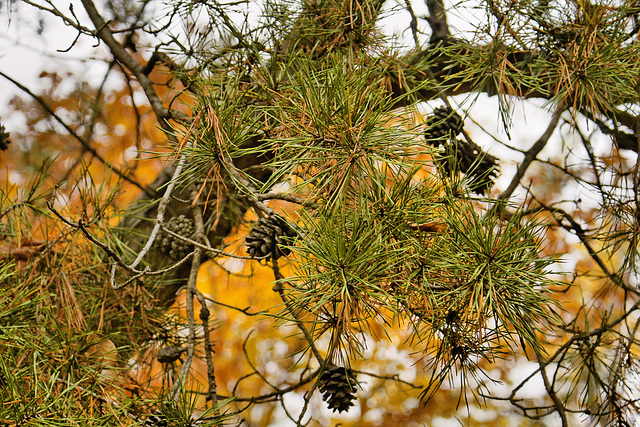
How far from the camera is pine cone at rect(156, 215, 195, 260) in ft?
3.14

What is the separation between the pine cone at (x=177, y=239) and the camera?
3.14 feet

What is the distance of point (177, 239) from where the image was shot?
95 cm

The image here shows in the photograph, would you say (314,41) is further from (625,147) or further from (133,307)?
(625,147)

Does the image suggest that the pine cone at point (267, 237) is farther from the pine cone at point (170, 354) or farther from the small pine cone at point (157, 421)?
the pine cone at point (170, 354)

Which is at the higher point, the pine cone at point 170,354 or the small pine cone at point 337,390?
the pine cone at point 170,354

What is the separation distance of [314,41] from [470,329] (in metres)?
0.49

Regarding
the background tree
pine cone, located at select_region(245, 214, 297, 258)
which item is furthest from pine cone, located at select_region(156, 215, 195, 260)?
pine cone, located at select_region(245, 214, 297, 258)

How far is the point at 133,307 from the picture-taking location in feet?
3.04

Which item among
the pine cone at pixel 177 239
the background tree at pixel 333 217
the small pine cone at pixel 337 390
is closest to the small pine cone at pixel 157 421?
the background tree at pixel 333 217

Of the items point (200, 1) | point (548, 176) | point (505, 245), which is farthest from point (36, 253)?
point (548, 176)

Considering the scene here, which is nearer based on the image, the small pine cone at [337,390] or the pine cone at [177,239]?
the small pine cone at [337,390]

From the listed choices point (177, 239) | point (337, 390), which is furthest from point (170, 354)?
point (337, 390)

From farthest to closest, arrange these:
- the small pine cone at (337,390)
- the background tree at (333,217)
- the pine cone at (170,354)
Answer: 1. the pine cone at (170,354)
2. the small pine cone at (337,390)
3. the background tree at (333,217)

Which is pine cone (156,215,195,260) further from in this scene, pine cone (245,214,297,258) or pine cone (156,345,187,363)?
pine cone (245,214,297,258)
